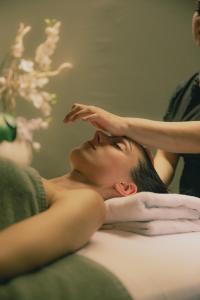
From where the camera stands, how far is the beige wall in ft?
8.01

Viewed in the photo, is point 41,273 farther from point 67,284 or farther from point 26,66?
point 26,66

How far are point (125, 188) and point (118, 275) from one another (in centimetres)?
55

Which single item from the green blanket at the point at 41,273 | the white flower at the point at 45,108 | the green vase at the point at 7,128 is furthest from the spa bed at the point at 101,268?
the white flower at the point at 45,108

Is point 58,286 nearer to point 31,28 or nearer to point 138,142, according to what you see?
point 138,142

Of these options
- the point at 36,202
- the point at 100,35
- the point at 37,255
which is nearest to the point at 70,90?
the point at 100,35

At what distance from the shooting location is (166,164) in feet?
5.97

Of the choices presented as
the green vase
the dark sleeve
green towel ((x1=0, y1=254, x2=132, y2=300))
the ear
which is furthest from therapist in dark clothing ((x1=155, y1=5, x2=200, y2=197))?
green towel ((x1=0, y1=254, x2=132, y2=300))

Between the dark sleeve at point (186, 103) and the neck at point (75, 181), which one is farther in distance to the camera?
the dark sleeve at point (186, 103)

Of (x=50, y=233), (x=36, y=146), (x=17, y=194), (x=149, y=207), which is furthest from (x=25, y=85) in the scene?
(x=50, y=233)

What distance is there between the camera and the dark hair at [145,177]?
1443mm

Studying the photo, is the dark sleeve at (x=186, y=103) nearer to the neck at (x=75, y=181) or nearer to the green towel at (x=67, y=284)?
the neck at (x=75, y=181)

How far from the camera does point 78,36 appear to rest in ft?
8.17

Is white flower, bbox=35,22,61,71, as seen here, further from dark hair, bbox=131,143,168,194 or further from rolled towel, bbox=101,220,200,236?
rolled towel, bbox=101,220,200,236

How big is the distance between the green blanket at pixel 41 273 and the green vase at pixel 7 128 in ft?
3.22
